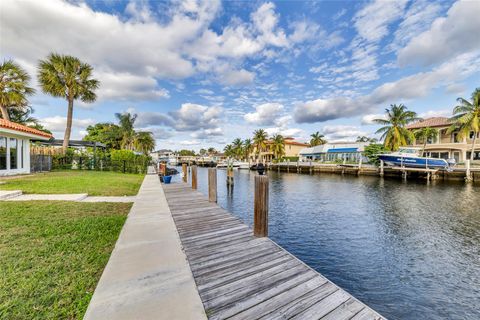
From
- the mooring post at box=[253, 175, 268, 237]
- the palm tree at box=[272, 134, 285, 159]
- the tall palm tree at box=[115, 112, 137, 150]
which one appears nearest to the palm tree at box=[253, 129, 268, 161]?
the palm tree at box=[272, 134, 285, 159]

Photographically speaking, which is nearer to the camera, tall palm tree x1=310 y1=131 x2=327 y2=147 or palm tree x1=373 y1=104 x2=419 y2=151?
palm tree x1=373 y1=104 x2=419 y2=151

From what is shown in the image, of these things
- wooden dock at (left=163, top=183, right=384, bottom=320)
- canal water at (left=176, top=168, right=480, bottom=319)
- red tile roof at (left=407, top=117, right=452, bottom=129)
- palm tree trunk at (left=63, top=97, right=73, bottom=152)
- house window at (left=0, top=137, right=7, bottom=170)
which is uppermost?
red tile roof at (left=407, top=117, right=452, bottom=129)

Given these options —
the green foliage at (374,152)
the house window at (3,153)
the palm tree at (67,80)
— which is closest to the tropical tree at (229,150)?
the green foliage at (374,152)

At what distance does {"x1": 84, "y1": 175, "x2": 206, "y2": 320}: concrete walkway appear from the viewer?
7.96ft

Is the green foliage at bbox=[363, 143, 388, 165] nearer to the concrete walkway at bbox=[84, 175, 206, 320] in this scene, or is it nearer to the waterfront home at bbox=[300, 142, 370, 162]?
the waterfront home at bbox=[300, 142, 370, 162]

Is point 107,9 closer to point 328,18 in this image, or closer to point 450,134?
point 328,18

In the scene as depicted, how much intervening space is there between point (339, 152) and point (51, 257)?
47878mm

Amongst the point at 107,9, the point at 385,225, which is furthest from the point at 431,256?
the point at 107,9

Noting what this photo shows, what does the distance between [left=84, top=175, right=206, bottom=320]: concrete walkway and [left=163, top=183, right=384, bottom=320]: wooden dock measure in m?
0.21

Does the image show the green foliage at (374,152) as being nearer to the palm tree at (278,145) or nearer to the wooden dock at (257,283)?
the palm tree at (278,145)

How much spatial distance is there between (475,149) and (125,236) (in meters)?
44.7

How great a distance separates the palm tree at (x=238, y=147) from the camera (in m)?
77.8

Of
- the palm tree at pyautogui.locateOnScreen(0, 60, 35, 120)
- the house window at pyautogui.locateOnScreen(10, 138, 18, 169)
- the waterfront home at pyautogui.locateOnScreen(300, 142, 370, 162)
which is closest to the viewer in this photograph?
the house window at pyautogui.locateOnScreen(10, 138, 18, 169)

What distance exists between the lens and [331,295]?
292 centimetres
